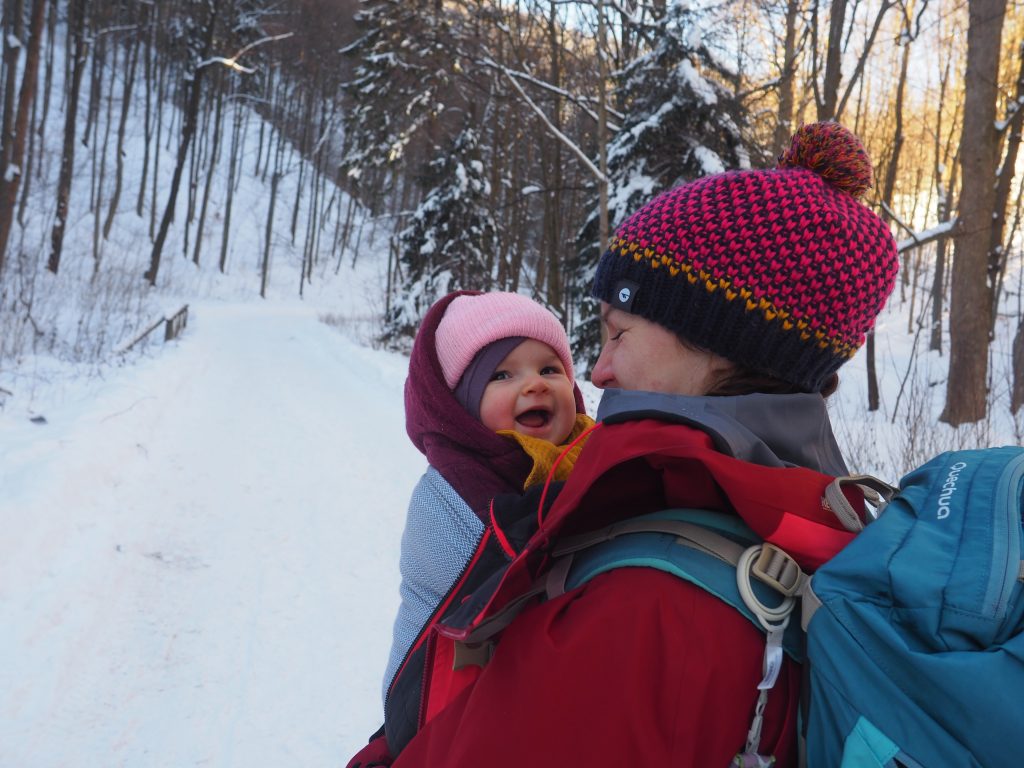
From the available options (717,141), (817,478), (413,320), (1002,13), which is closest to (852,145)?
(817,478)

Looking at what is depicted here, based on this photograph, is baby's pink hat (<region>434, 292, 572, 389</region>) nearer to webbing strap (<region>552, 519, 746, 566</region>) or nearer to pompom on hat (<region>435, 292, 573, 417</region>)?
pompom on hat (<region>435, 292, 573, 417</region>)

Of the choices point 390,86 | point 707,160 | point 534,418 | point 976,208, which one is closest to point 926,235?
point 976,208

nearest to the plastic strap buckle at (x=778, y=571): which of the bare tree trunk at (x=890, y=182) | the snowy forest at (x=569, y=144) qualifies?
the snowy forest at (x=569, y=144)

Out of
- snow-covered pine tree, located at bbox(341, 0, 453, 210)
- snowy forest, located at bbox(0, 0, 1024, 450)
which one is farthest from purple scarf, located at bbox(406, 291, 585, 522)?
snow-covered pine tree, located at bbox(341, 0, 453, 210)

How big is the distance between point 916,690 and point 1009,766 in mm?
95

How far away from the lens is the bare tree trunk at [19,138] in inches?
462

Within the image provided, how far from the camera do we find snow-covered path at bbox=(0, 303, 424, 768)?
3090mm

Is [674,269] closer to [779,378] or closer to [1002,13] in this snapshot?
[779,378]

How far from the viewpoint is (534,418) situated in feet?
7.09

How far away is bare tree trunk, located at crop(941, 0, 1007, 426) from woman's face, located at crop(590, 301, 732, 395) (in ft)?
27.0

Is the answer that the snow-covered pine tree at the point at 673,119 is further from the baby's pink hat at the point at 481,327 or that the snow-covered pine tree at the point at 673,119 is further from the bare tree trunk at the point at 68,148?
the bare tree trunk at the point at 68,148

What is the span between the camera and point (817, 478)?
3.32 feet

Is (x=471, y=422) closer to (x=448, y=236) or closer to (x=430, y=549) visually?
(x=430, y=549)

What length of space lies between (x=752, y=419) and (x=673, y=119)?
9983 mm
